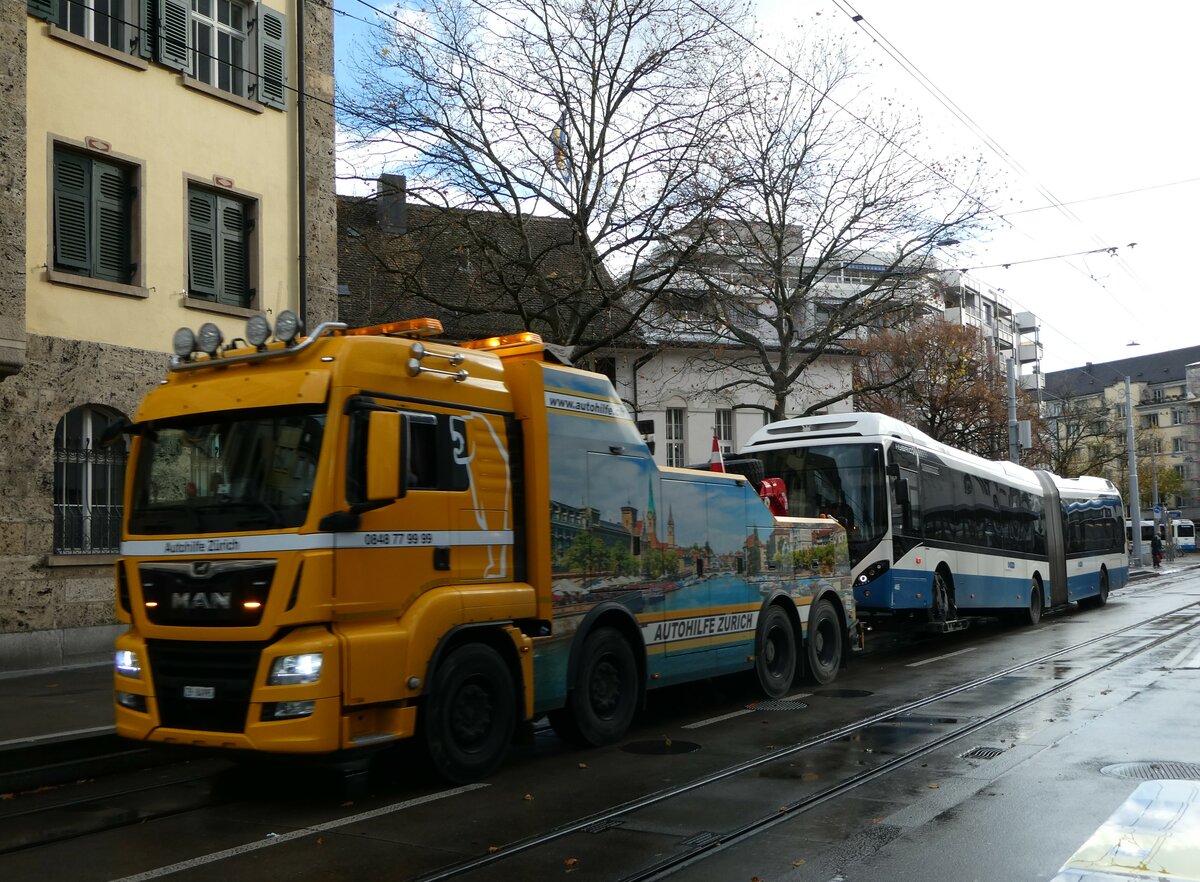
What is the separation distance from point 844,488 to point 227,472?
426 inches

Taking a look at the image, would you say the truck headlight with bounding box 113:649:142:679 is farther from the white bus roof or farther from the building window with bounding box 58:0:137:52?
the white bus roof

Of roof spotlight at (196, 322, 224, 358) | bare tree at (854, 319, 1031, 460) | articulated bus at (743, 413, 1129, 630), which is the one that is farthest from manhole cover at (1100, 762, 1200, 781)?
bare tree at (854, 319, 1031, 460)

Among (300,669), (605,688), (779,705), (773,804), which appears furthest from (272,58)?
(773,804)

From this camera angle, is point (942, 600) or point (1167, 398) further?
point (1167, 398)

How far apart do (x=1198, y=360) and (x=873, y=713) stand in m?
125

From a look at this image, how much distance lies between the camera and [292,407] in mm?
7387

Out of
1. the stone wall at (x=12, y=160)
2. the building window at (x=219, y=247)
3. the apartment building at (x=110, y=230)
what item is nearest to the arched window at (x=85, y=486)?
the apartment building at (x=110, y=230)

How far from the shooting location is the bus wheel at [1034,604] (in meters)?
23.1

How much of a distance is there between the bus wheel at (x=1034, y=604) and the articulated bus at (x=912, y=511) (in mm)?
29

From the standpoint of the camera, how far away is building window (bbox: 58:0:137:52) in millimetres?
15026

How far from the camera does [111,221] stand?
1547cm

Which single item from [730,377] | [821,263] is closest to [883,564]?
[821,263]

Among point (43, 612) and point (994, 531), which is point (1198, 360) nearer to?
point (994, 531)

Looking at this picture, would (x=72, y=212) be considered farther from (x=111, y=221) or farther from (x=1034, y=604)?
(x=1034, y=604)
